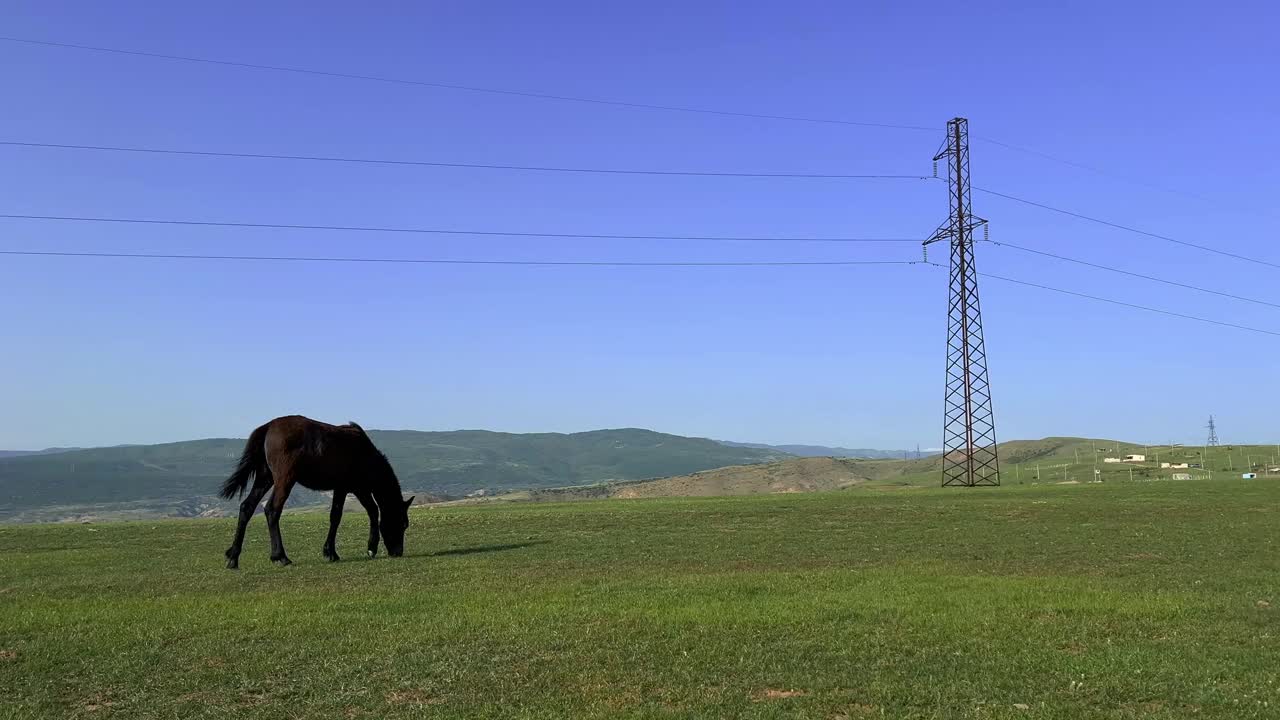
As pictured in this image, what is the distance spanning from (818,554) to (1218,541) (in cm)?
1106

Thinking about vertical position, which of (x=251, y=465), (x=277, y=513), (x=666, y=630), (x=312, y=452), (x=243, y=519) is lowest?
(x=666, y=630)

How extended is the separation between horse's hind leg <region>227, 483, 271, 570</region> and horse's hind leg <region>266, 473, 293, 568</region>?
0.37m

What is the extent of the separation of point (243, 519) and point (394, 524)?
13.1 ft

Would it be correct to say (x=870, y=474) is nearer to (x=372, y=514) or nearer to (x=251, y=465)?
(x=372, y=514)

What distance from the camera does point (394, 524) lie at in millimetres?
26328

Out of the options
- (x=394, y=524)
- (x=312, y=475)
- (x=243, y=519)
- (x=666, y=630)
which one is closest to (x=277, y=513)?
(x=243, y=519)

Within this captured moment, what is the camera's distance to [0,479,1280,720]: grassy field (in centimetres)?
1027

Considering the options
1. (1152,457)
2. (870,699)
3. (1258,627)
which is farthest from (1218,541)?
(1152,457)

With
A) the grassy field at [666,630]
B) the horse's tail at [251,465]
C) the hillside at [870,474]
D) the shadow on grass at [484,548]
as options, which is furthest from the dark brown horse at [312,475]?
the hillside at [870,474]

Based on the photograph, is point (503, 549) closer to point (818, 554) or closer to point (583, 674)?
point (818, 554)

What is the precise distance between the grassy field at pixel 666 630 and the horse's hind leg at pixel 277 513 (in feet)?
1.18

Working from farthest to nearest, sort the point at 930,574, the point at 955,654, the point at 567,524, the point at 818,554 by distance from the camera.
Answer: the point at 567,524 → the point at 818,554 → the point at 930,574 → the point at 955,654

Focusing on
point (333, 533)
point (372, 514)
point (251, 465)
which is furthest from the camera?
point (372, 514)

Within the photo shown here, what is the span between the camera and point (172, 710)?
10.1 metres
